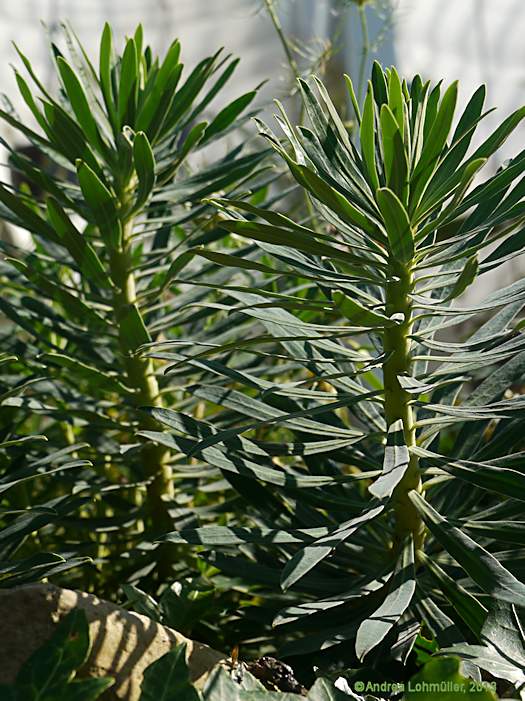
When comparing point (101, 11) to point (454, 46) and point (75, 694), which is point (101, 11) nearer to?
point (454, 46)

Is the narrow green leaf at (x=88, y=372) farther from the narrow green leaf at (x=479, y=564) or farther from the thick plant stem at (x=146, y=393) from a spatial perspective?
the narrow green leaf at (x=479, y=564)

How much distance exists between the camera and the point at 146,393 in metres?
0.87

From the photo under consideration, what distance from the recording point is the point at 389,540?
2.55 feet

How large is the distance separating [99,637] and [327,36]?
6.85 feet

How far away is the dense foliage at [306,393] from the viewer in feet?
2.05

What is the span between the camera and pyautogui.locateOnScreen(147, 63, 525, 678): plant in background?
0.61m

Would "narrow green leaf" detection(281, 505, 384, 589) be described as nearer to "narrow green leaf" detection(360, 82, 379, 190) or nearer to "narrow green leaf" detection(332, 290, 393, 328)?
"narrow green leaf" detection(332, 290, 393, 328)

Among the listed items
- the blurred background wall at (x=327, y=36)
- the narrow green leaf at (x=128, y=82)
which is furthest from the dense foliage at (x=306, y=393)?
the blurred background wall at (x=327, y=36)

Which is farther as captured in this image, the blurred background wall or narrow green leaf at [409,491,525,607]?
the blurred background wall

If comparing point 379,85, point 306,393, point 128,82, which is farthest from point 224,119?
point 306,393

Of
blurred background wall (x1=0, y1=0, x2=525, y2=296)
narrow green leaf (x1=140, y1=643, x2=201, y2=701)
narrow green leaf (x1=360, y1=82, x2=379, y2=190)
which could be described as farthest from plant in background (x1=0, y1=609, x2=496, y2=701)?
blurred background wall (x1=0, y1=0, x2=525, y2=296)

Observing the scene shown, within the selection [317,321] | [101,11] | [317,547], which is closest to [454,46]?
[101,11]

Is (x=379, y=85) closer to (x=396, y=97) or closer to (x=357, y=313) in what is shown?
(x=396, y=97)

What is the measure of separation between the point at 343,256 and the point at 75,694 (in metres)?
0.36
